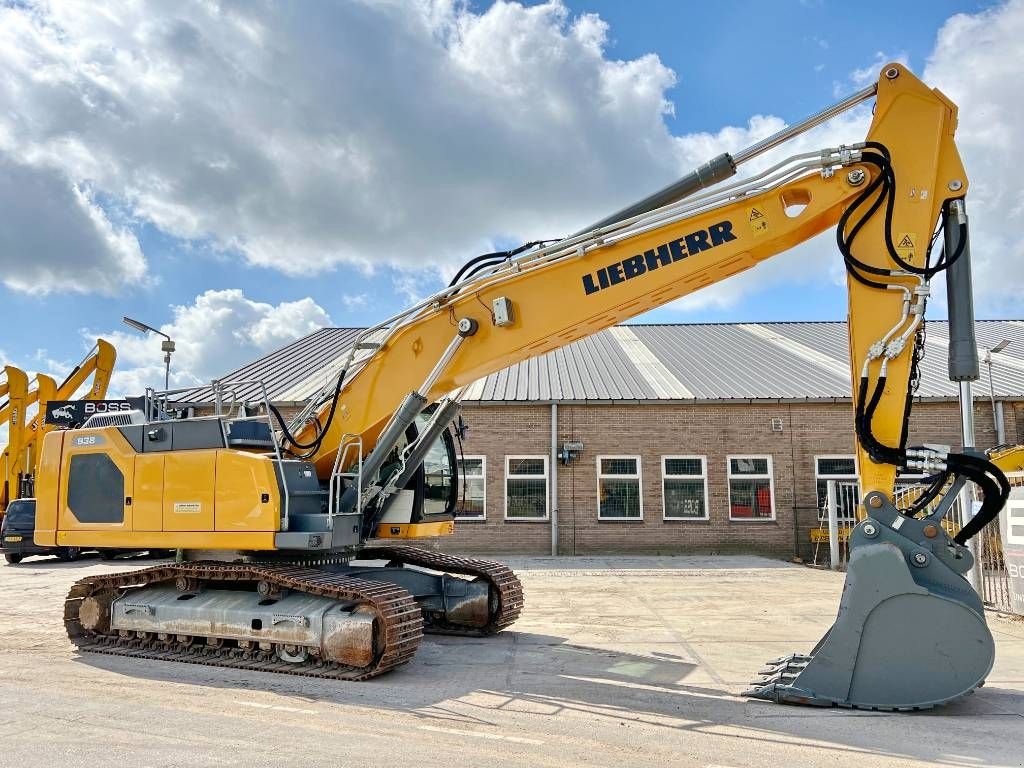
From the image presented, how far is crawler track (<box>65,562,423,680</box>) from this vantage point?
24.3 ft

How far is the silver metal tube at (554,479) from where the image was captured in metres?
19.8

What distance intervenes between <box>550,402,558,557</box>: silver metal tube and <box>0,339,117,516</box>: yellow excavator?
35.6 feet

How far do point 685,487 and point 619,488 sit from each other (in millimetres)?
1591

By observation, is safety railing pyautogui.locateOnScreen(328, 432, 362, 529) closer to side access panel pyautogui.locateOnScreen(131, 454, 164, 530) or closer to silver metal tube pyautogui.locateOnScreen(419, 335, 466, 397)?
silver metal tube pyautogui.locateOnScreen(419, 335, 466, 397)

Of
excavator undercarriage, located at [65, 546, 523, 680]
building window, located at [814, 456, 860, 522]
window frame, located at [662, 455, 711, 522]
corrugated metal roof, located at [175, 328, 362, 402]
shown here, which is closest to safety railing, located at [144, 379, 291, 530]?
excavator undercarriage, located at [65, 546, 523, 680]

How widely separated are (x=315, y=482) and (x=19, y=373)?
1544cm

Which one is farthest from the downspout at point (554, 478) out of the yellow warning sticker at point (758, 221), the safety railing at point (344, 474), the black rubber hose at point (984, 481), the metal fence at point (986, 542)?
the black rubber hose at point (984, 481)

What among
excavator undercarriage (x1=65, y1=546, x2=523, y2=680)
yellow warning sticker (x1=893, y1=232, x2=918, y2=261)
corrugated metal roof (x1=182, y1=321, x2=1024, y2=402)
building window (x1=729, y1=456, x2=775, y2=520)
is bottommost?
excavator undercarriage (x1=65, y1=546, x2=523, y2=680)

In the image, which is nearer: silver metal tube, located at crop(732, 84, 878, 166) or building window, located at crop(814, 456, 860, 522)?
silver metal tube, located at crop(732, 84, 878, 166)

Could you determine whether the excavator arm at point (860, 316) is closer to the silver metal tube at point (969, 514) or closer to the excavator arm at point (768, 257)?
the excavator arm at point (768, 257)

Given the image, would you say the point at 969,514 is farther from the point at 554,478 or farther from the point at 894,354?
the point at 554,478

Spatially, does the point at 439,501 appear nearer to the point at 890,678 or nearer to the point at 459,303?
Result: the point at 459,303

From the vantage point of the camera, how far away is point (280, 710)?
20.9 feet

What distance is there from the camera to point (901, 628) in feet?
19.9
